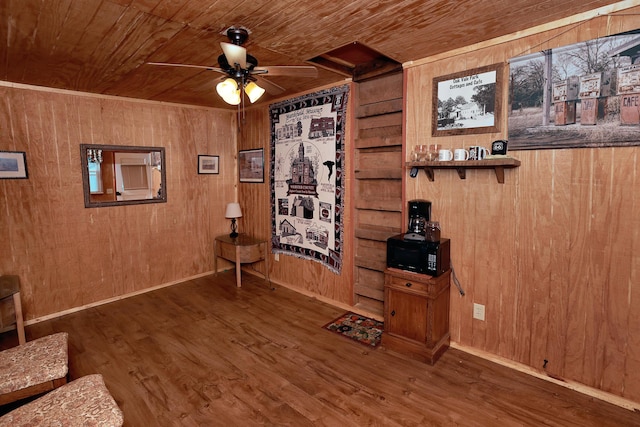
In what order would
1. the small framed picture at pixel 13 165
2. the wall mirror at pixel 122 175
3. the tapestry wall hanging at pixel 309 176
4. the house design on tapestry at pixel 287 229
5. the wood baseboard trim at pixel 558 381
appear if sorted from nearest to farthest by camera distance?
1. the wood baseboard trim at pixel 558 381
2. the small framed picture at pixel 13 165
3. the tapestry wall hanging at pixel 309 176
4. the wall mirror at pixel 122 175
5. the house design on tapestry at pixel 287 229

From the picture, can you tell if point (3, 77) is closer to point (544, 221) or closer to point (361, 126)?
point (361, 126)

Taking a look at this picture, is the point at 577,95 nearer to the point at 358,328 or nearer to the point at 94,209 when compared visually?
the point at 358,328

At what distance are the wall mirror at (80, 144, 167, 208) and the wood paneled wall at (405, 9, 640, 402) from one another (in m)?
3.26

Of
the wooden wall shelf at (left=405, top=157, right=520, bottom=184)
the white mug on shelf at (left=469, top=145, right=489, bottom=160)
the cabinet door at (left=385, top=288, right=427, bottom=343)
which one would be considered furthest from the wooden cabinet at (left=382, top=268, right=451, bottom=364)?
the white mug on shelf at (left=469, top=145, right=489, bottom=160)

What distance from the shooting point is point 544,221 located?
2338 mm

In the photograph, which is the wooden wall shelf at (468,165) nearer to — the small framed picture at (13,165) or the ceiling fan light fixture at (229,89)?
the ceiling fan light fixture at (229,89)

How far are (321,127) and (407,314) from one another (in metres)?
2.17

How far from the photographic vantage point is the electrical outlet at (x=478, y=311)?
8.74 ft

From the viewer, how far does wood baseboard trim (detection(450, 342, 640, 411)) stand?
2100 millimetres

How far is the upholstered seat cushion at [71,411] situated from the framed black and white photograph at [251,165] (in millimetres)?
3249

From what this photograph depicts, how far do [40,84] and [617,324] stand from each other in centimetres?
524

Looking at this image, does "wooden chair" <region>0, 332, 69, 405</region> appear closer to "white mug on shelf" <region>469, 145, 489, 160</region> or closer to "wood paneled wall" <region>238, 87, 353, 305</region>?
"wood paneled wall" <region>238, 87, 353, 305</region>

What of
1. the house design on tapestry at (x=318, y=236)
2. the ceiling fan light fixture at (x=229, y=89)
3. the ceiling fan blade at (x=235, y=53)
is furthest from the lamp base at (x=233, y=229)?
the ceiling fan blade at (x=235, y=53)

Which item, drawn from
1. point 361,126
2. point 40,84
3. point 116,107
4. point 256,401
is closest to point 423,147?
point 361,126
